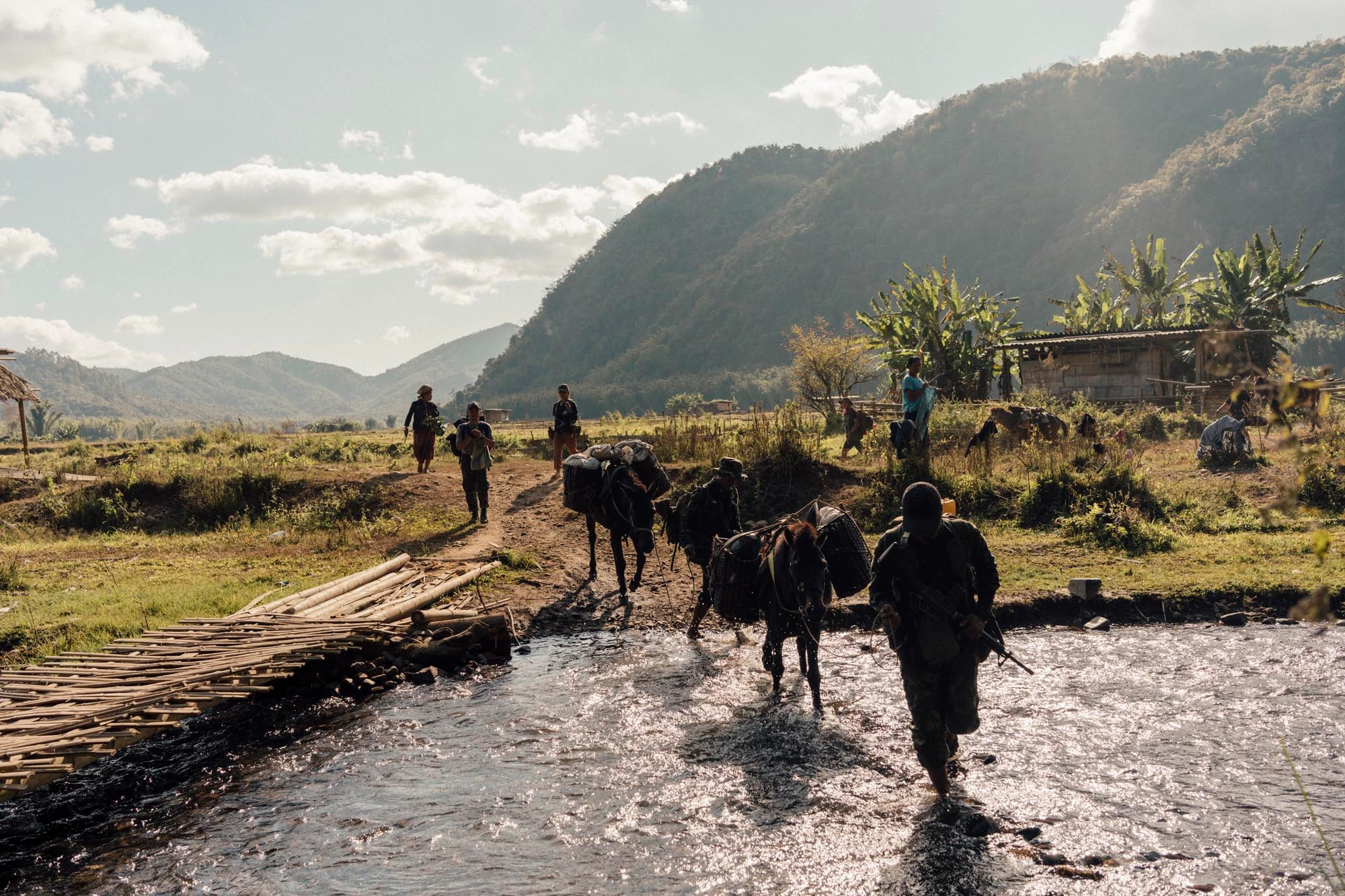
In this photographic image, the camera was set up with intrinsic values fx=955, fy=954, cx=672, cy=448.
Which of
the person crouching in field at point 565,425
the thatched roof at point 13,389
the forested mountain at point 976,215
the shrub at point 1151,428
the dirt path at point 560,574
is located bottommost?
the dirt path at point 560,574

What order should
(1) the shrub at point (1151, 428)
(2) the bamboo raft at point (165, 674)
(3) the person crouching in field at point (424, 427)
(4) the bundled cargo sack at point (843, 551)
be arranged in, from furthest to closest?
(1) the shrub at point (1151, 428) → (3) the person crouching in field at point (424, 427) → (4) the bundled cargo sack at point (843, 551) → (2) the bamboo raft at point (165, 674)

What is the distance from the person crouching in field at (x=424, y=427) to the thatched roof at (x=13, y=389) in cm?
1515

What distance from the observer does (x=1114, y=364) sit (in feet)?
100

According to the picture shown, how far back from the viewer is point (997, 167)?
438 feet

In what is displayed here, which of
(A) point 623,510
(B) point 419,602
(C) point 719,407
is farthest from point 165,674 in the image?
(C) point 719,407

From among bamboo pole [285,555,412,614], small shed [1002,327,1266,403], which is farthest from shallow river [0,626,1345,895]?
small shed [1002,327,1266,403]

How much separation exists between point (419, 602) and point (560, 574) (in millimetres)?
3122

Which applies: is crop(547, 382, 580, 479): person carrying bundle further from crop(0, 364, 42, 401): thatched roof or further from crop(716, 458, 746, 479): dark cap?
crop(0, 364, 42, 401): thatched roof

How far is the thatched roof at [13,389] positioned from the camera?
2761 centimetres

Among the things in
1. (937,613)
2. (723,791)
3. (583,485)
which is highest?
(583,485)

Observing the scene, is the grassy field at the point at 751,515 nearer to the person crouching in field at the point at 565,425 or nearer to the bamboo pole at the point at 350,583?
the bamboo pole at the point at 350,583

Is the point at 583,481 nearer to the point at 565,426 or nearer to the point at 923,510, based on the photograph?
the point at 565,426

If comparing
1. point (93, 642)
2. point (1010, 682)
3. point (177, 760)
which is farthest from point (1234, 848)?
point (93, 642)

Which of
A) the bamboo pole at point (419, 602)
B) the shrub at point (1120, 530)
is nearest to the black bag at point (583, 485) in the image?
the bamboo pole at point (419, 602)
